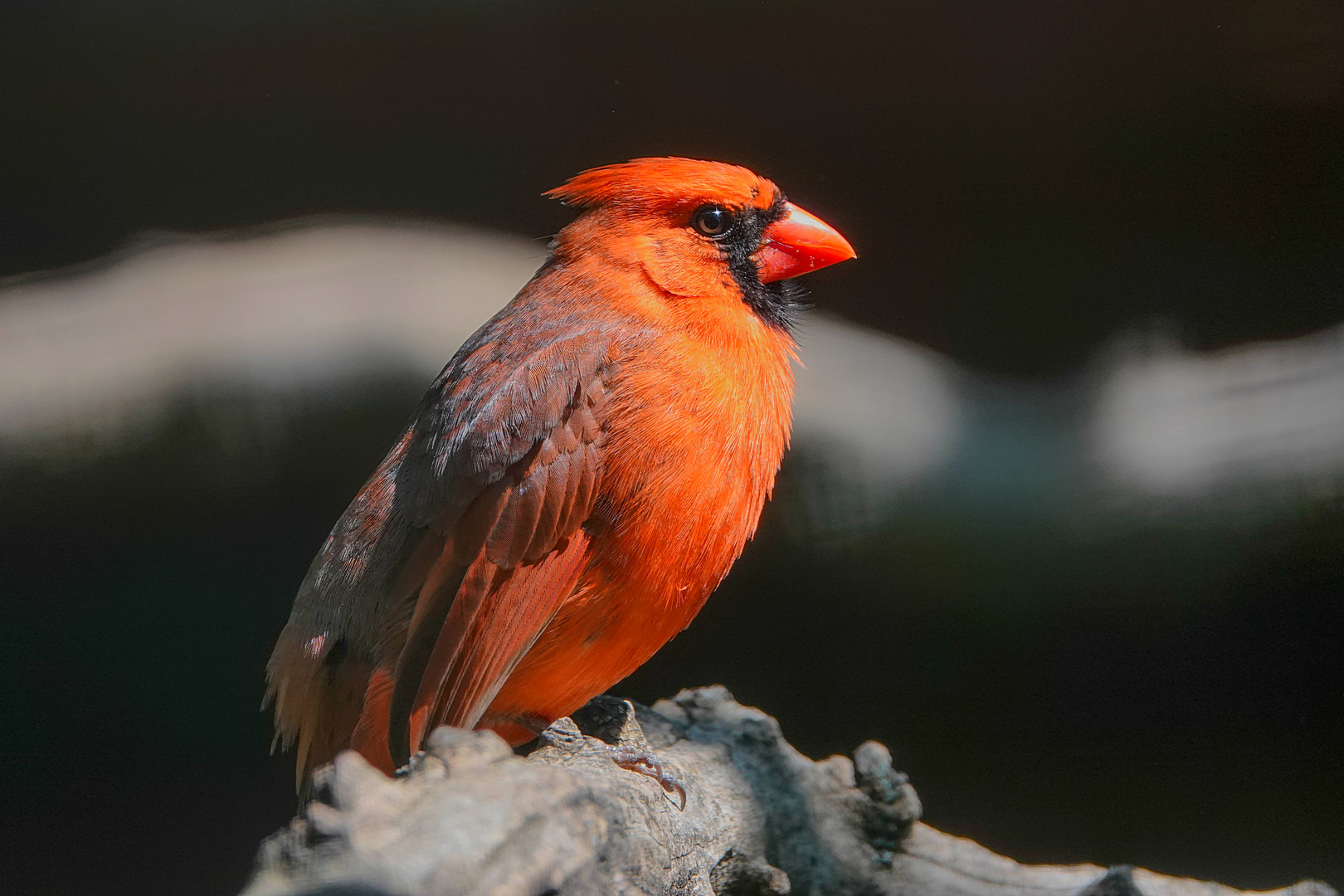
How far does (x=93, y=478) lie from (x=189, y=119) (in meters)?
0.84

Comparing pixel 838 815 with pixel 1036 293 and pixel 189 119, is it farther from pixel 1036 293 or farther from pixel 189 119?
pixel 189 119

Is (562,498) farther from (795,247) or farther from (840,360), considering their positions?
(840,360)

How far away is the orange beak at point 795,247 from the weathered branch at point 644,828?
3.13 feet

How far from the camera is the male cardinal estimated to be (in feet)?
5.23

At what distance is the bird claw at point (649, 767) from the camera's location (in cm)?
171

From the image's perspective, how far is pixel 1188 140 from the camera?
2.27m

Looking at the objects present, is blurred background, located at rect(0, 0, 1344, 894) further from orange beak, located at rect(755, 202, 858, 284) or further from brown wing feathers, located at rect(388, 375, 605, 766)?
brown wing feathers, located at rect(388, 375, 605, 766)

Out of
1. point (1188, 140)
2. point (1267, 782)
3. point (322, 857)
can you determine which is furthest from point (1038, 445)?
point (322, 857)

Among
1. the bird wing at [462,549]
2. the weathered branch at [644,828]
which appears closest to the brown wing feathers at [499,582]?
the bird wing at [462,549]

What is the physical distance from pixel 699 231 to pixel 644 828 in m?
1.10

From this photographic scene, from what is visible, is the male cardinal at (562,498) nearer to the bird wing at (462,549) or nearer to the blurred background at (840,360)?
the bird wing at (462,549)

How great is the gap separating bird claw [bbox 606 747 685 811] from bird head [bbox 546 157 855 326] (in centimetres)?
86

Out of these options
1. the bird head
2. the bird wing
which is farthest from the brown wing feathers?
the bird head

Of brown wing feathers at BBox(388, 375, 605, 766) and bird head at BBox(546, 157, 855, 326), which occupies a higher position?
bird head at BBox(546, 157, 855, 326)
